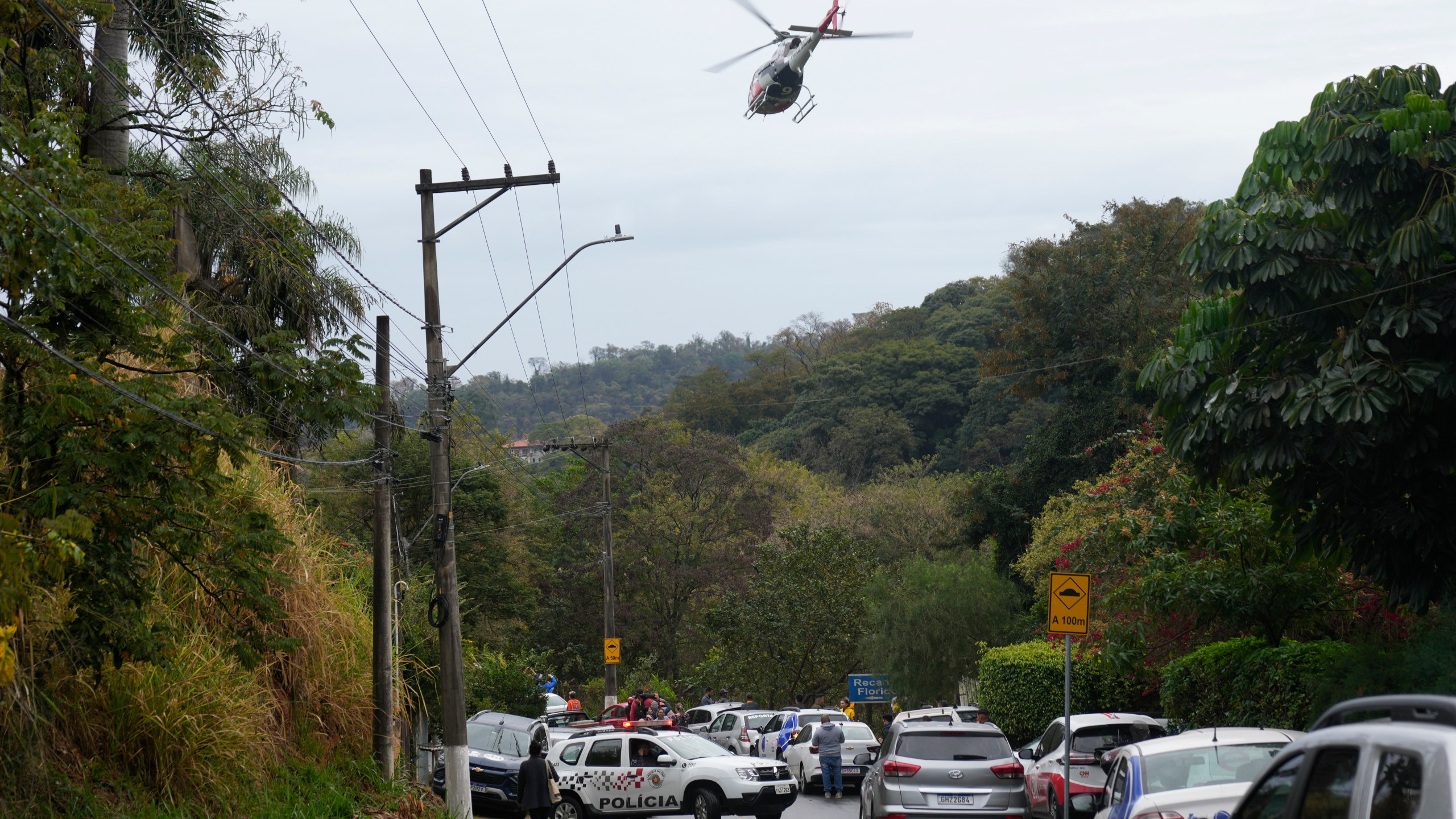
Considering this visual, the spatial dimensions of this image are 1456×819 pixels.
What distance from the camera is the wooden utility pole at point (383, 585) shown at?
19047 mm

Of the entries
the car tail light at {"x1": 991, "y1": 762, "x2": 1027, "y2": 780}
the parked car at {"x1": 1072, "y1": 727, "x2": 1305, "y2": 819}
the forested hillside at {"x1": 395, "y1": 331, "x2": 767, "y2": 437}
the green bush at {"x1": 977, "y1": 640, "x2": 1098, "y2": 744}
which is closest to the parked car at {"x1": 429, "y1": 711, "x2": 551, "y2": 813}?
the car tail light at {"x1": 991, "y1": 762, "x2": 1027, "y2": 780}

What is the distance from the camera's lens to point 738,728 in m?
29.5

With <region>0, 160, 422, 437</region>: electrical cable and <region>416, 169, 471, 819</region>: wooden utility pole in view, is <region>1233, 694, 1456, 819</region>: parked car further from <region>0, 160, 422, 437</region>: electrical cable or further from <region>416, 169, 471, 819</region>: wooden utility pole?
<region>416, 169, 471, 819</region>: wooden utility pole

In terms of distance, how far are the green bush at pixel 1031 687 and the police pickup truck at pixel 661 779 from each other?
9.32m

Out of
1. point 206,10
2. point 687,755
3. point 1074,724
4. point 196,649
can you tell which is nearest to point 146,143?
point 206,10

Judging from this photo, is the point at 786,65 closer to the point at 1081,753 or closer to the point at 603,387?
the point at 1081,753

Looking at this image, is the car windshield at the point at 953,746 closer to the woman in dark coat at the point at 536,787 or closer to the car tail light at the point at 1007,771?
the car tail light at the point at 1007,771

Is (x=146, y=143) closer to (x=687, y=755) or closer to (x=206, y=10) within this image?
(x=206, y=10)

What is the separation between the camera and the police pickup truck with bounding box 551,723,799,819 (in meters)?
19.2

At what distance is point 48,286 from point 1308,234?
37.4ft

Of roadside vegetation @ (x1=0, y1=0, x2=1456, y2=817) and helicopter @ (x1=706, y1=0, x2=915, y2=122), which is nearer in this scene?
roadside vegetation @ (x1=0, y1=0, x2=1456, y2=817)

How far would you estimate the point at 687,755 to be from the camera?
19812 millimetres

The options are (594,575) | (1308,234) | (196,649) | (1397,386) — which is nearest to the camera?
(1397,386)

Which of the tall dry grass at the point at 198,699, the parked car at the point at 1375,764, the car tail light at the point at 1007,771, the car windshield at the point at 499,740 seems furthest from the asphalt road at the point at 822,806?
the parked car at the point at 1375,764
